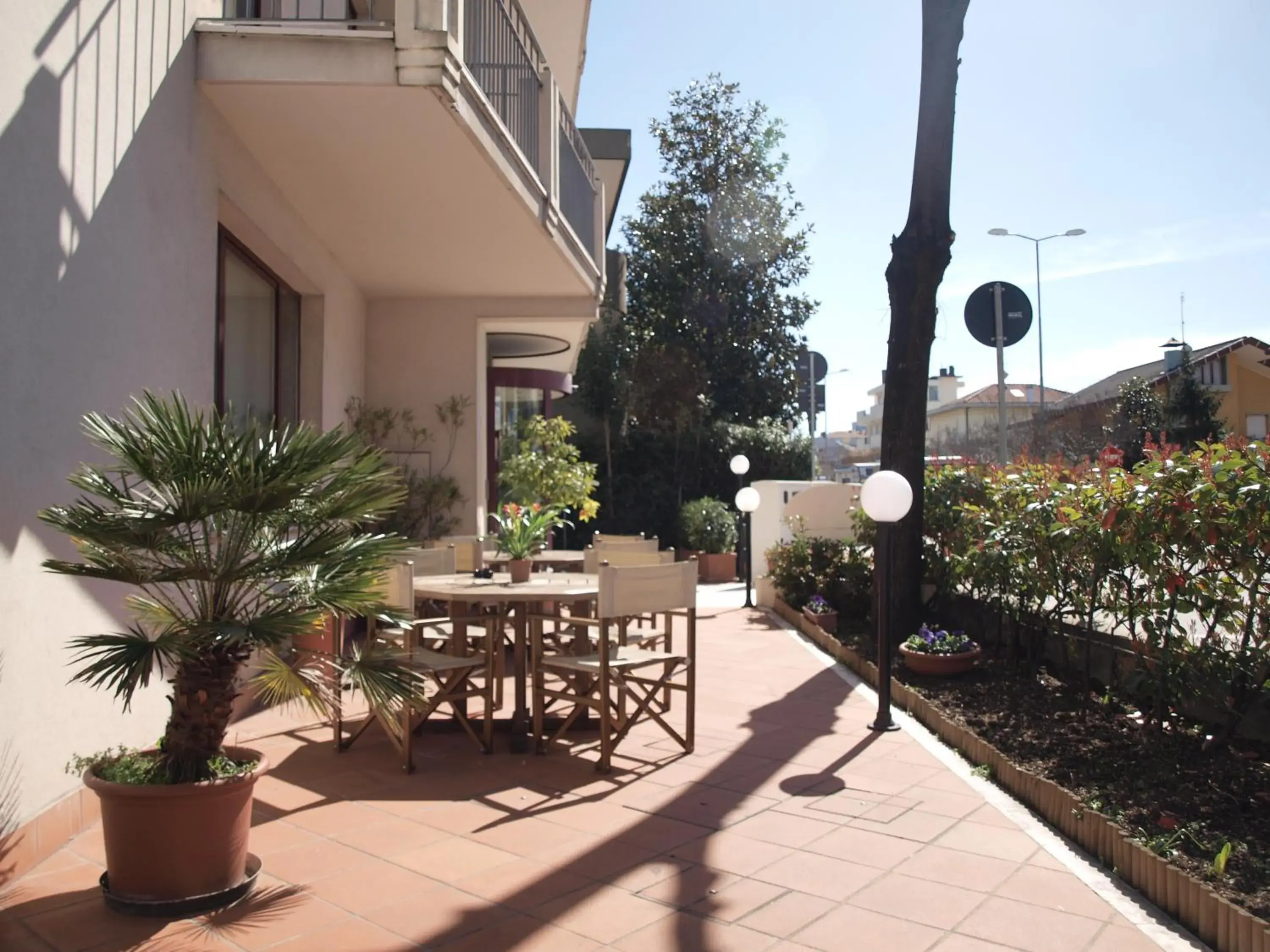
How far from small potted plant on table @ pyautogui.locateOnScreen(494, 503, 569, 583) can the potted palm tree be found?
2.37 m

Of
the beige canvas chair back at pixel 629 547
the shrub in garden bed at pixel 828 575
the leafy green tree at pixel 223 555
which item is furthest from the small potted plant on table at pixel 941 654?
the leafy green tree at pixel 223 555

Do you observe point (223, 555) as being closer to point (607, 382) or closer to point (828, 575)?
point (828, 575)

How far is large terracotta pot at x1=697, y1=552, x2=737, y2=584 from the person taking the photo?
17.2 meters

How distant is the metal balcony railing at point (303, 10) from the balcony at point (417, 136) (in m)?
0.02

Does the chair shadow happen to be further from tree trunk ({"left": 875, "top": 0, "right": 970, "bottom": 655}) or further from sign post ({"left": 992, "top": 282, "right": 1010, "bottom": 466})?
Answer: sign post ({"left": 992, "top": 282, "right": 1010, "bottom": 466})

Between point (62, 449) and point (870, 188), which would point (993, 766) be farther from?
point (870, 188)

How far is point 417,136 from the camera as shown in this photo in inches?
226

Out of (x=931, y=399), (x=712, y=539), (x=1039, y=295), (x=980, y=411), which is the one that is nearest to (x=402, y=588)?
(x=712, y=539)

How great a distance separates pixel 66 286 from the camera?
379 centimetres

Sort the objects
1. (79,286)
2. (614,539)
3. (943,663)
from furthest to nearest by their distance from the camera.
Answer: (614,539), (943,663), (79,286)

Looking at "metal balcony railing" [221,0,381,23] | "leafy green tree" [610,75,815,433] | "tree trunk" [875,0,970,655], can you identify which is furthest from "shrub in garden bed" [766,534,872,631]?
"leafy green tree" [610,75,815,433]

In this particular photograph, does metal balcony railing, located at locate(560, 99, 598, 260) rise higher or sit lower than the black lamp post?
higher

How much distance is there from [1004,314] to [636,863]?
8394 millimetres

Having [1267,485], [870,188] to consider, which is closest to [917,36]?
[870,188]
